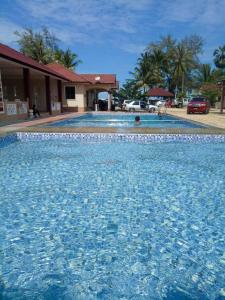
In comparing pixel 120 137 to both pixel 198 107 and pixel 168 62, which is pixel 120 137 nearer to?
pixel 198 107

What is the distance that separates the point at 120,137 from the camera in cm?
1073

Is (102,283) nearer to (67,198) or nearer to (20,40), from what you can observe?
(67,198)

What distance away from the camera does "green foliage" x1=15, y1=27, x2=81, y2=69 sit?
43031 mm

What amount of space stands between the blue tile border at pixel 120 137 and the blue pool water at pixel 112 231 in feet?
10.1

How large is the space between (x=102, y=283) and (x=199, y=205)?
103 inches

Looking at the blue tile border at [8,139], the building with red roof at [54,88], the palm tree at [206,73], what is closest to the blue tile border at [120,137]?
the blue tile border at [8,139]

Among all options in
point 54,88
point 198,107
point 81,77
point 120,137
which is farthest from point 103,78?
point 120,137

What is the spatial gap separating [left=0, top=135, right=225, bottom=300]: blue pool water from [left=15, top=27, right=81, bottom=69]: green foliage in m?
38.3

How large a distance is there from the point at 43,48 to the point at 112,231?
47304mm

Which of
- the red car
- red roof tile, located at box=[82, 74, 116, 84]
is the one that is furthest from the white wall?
the red car

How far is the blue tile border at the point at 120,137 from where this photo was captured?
1071 centimetres

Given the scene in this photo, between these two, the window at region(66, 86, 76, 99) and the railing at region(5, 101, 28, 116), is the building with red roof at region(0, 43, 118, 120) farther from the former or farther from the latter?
the railing at region(5, 101, 28, 116)

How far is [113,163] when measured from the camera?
26.0ft

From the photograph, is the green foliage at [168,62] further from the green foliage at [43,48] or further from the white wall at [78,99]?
the white wall at [78,99]
